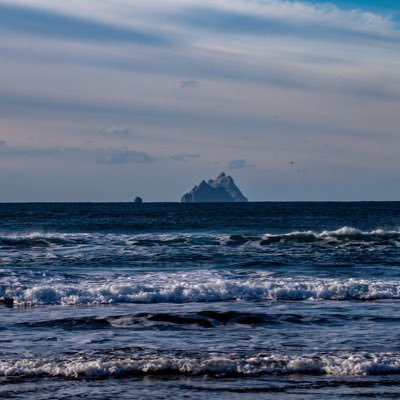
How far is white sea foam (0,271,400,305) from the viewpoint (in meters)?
22.8

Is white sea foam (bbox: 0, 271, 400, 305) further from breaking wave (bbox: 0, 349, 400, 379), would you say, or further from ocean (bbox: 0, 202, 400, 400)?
breaking wave (bbox: 0, 349, 400, 379)

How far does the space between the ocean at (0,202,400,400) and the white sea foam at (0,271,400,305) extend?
0.19 ft

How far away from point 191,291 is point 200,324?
17.4 ft

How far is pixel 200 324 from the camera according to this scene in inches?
716

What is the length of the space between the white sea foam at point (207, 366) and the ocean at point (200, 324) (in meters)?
0.02

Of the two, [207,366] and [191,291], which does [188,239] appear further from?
Result: [207,366]

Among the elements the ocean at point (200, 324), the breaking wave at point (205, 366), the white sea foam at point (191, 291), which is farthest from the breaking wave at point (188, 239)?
the breaking wave at point (205, 366)

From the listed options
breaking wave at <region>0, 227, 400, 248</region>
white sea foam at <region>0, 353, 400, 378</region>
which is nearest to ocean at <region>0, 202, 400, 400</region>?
white sea foam at <region>0, 353, 400, 378</region>

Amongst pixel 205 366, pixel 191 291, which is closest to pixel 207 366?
pixel 205 366

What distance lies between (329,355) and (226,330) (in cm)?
359

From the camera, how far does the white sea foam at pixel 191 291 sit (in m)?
22.8

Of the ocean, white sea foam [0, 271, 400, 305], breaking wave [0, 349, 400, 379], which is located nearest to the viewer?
the ocean

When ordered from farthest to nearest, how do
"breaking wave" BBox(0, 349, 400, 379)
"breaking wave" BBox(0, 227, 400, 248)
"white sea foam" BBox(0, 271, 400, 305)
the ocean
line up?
"breaking wave" BBox(0, 227, 400, 248) < "white sea foam" BBox(0, 271, 400, 305) < "breaking wave" BBox(0, 349, 400, 379) < the ocean

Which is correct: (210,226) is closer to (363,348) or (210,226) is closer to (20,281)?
(20,281)
